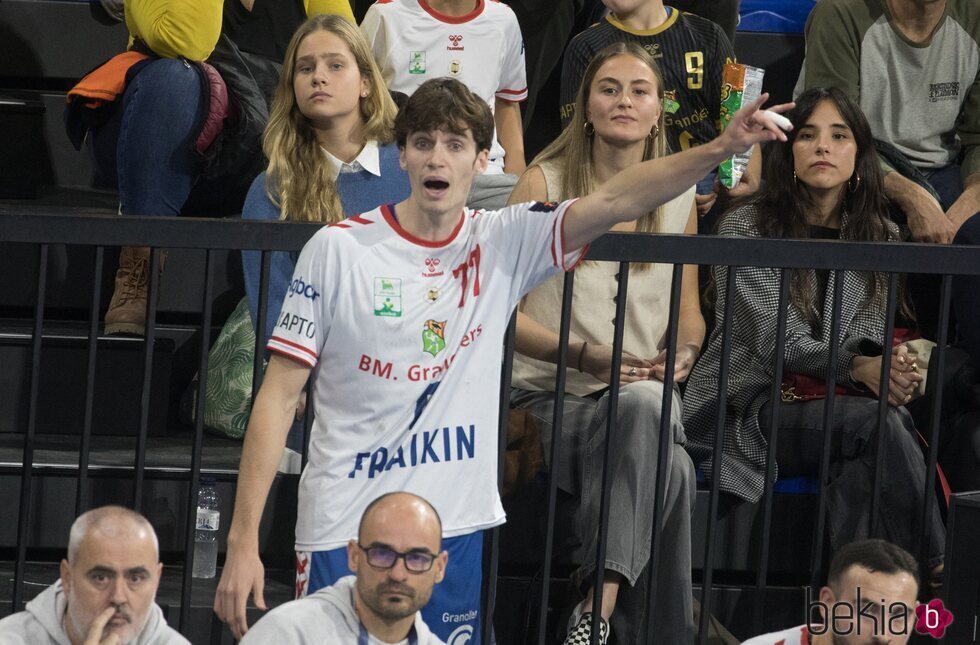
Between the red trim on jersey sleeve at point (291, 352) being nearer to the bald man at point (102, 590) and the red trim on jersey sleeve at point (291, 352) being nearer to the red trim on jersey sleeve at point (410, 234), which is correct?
the red trim on jersey sleeve at point (410, 234)

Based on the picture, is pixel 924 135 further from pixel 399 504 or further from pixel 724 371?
pixel 399 504

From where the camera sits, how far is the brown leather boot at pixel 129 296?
4.76 m

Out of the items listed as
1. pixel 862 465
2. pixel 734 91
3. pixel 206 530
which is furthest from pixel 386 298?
pixel 734 91

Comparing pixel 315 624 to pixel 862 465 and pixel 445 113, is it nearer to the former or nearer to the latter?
pixel 445 113

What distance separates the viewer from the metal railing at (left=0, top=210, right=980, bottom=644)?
3.43 metres

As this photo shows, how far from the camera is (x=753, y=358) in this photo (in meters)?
4.41

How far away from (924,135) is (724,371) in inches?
85.5

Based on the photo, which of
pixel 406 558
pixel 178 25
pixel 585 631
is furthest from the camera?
pixel 178 25

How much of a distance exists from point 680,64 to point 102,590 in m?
3.15

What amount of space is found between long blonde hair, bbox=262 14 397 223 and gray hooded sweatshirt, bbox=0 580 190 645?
1.71 m

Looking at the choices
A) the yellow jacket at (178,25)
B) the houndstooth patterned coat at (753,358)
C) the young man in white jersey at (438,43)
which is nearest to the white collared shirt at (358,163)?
the yellow jacket at (178,25)

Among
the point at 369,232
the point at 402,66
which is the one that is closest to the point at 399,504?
the point at 369,232

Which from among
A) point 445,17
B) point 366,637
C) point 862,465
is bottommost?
point 366,637

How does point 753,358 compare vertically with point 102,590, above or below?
above
